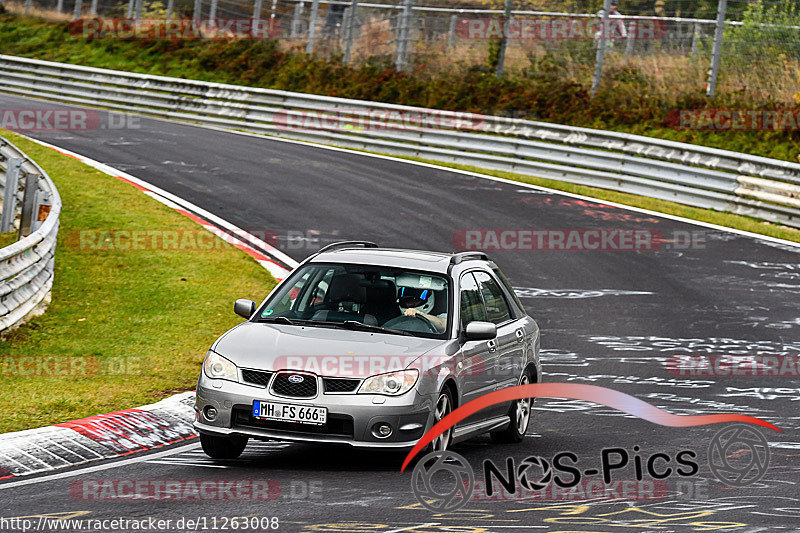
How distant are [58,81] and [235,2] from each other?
6138 millimetres

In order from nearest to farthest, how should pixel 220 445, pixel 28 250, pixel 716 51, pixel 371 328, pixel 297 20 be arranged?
pixel 220 445 < pixel 371 328 < pixel 28 250 < pixel 716 51 < pixel 297 20

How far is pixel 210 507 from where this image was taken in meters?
6.46

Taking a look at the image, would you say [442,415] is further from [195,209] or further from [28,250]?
[195,209]

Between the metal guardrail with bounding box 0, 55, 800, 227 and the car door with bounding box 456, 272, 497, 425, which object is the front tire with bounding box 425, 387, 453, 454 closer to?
the car door with bounding box 456, 272, 497, 425

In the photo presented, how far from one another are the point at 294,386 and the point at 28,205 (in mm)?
7444

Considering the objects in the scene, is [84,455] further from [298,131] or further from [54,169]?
[298,131]

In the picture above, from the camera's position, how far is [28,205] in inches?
541

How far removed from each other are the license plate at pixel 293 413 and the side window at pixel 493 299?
236 cm

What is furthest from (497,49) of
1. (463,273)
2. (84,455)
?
(84,455)

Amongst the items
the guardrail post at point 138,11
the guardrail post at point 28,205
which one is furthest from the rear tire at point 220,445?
the guardrail post at point 138,11

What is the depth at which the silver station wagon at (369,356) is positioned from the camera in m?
7.52

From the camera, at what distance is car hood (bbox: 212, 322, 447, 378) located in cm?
764

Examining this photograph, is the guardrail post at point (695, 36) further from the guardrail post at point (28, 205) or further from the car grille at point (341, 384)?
the car grille at point (341, 384)

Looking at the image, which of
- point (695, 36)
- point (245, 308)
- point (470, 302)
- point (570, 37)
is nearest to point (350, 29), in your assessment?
point (570, 37)
